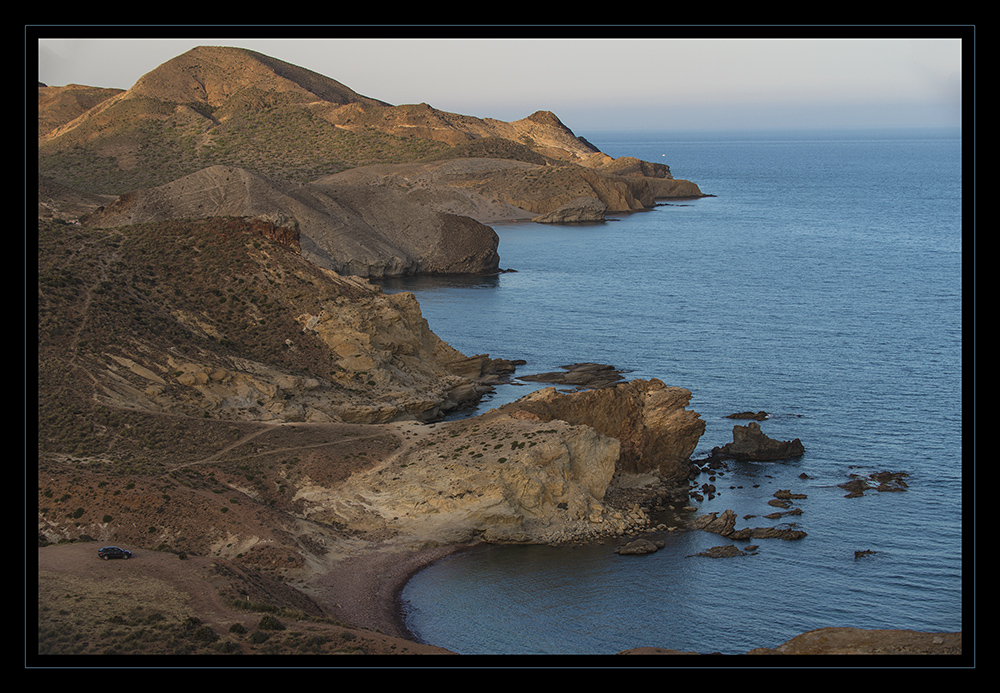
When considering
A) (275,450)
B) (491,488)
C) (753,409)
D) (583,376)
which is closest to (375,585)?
(491,488)

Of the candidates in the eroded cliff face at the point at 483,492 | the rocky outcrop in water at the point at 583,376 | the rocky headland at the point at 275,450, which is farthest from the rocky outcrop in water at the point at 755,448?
the rocky outcrop in water at the point at 583,376

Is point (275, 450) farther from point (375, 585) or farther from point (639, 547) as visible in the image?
point (639, 547)

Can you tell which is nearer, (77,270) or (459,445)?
(459,445)

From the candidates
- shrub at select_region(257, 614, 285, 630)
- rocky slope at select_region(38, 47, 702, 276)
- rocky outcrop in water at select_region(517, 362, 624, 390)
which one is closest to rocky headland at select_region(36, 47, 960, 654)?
shrub at select_region(257, 614, 285, 630)

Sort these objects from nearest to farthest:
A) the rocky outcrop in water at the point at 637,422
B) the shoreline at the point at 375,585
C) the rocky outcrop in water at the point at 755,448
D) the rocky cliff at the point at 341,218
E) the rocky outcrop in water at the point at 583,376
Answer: the shoreline at the point at 375,585 < the rocky outcrop in water at the point at 637,422 < the rocky outcrop in water at the point at 755,448 < the rocky outcrop in water at the point at 583,376 < the rocky cliff at the point at 341,218

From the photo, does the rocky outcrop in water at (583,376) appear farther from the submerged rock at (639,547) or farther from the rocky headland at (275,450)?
the submerged rock at (639,547)

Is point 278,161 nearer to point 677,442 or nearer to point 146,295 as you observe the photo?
point 146,295

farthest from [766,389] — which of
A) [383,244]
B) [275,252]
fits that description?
[383,244]

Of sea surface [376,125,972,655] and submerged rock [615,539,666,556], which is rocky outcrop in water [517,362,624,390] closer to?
sea surface [376,125,972,655]
